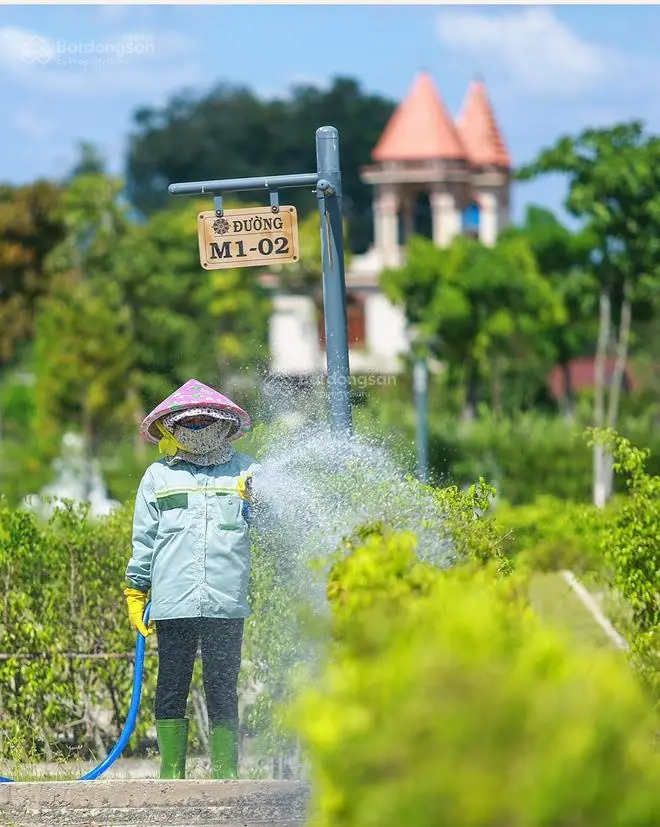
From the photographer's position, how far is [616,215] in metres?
31.1

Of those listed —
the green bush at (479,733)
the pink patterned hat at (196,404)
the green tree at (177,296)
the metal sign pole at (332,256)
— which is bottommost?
the green bush at (479,733)

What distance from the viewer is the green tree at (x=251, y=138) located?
89938 millimetres

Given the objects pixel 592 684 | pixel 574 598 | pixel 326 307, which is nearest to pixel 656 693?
pixel 326 307

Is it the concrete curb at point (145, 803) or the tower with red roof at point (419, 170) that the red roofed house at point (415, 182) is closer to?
the tower with red roof at point (419, 170)

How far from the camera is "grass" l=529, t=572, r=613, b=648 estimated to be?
11.4 metres

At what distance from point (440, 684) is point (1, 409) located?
6121 centimetres

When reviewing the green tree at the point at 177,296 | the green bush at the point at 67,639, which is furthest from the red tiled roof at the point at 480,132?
the green bush at the point at 67,639

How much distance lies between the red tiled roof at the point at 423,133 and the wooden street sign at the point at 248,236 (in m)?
65.9

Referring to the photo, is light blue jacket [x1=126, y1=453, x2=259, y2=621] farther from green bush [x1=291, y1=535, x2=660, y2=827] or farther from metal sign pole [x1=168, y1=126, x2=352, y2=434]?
green bush [x1=291, y1=535, x2=660, y2=827]

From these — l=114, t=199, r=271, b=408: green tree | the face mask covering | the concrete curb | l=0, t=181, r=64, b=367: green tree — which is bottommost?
the concrete curb

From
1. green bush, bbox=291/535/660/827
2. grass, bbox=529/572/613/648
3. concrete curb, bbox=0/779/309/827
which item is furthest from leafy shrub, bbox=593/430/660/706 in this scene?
green bush, bbox=291/535/660/827

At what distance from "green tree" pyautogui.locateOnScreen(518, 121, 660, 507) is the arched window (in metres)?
44.3

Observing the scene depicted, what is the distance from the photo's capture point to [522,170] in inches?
1158

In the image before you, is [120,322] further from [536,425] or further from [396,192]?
[396,192]
